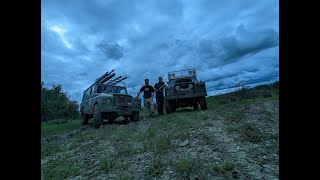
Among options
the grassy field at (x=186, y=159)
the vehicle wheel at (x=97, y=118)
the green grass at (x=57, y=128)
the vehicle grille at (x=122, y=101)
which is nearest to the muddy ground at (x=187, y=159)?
the grassy field at (x=186, y=159)

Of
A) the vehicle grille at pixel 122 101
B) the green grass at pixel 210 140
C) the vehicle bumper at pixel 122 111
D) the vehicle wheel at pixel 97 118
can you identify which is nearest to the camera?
the green grass at pixel 210 140

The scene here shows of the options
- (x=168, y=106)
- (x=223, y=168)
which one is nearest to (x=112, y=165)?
(x=223, y=168)

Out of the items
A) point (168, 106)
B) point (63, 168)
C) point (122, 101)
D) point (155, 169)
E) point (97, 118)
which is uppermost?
point (122, 101)

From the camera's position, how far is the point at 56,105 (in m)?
38.8

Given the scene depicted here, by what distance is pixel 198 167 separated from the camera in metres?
3.09

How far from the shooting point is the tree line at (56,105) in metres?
38.4

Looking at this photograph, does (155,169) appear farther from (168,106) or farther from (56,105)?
(56,105)

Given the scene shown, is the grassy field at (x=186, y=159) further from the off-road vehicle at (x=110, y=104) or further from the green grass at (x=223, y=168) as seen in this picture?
the off-road vehicle at (x=110, y=104)

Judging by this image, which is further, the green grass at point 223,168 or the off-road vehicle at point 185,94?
the off-road vehicle at point 185,94

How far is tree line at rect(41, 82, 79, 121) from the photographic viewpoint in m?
38.4

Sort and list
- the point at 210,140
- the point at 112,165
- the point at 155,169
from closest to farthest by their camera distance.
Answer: the point at 155,169
the point at 112,165
the point at 210,140

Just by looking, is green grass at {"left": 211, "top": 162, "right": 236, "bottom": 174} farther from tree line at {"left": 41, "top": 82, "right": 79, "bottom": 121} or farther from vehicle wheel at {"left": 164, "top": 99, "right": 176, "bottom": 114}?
tree line at {"left": 41, "top": 82, "right": 79, "bottom": 121}
